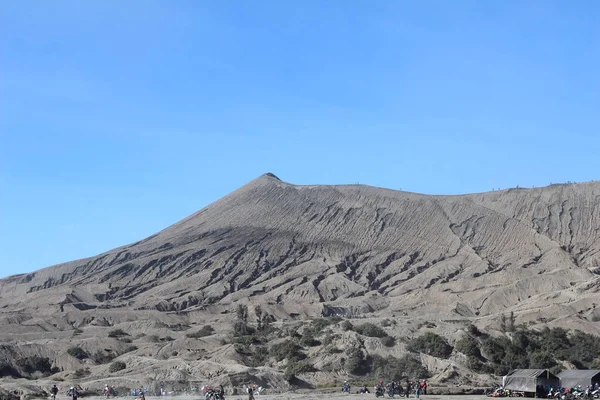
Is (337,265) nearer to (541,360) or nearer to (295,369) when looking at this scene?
(541,360)

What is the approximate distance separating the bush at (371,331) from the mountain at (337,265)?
689 inches

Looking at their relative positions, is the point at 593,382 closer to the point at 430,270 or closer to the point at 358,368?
the point at 358,368

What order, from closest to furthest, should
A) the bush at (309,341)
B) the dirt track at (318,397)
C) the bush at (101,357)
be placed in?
the dirt track at (318,397)
the bush at (309,341)
the bush at (101,357)

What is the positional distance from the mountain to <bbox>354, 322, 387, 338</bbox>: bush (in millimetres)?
17500

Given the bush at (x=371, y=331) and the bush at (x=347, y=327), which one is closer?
the bush at (x=371, y=331)

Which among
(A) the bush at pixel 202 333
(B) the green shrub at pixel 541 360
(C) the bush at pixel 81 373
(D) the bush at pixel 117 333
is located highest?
(D) the bush at pixel 117 333

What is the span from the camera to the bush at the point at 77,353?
81.1 meters

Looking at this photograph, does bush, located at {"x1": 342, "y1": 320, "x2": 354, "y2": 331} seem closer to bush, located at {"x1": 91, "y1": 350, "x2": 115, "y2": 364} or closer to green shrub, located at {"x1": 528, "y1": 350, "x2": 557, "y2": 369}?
green shrub, located at {"x1": 528, "y1": 350, "x2": 557, "y2": 369}

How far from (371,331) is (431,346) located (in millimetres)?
8466

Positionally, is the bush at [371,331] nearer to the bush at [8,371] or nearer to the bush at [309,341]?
the bush at [309,341]

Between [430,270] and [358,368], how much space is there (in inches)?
2602

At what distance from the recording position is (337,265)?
137m

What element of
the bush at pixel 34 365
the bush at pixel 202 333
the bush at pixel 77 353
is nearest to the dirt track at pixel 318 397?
the bush at pixel 34 365

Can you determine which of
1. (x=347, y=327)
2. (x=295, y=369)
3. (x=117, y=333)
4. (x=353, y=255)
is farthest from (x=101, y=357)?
(x=353, y=255)
